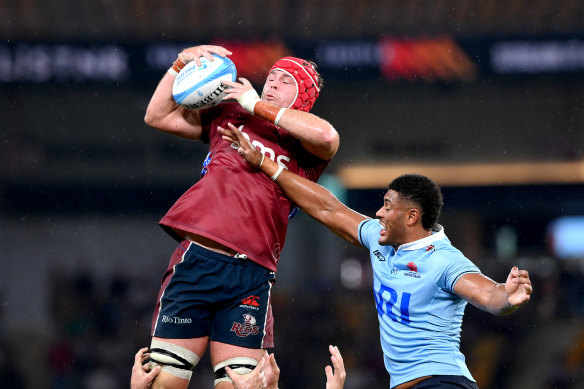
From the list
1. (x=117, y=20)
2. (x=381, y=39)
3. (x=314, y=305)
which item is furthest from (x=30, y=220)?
(x=381, y=39)

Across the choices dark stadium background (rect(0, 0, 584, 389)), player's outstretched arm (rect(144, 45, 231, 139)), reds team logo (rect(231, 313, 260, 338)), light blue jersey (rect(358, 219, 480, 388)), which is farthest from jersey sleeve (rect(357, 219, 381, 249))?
dark stadium background (rect(0, 0, 584, 389))

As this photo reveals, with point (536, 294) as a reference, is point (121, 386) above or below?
below

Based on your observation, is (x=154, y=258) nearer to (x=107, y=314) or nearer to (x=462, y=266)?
(x=107, y=314)

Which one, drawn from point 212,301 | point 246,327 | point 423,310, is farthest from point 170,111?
point 423,310

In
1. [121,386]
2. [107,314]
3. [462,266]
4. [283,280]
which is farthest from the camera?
[283,280]

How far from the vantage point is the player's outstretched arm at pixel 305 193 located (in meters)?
3.58

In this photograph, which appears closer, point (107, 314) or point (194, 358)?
point (194, 358)

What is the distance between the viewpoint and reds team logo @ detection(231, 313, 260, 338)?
344 centimetres

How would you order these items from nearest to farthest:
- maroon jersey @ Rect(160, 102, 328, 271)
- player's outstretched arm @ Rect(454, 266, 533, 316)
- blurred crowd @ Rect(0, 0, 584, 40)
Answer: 1. player's outstretched arm @ Rect(454, 266, 533, 316)
2. maroon jersey @ Rect(160, 102, 328, 271)
3. blurred crowd @ Rect(0, 0, 584, 40)

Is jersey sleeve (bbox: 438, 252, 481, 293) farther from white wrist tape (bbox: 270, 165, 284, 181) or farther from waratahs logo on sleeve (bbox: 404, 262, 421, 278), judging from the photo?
white wrist tape (bbox: 270, 165, 284, 181)

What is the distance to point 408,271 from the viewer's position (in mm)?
3605

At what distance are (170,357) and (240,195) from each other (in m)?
0.80

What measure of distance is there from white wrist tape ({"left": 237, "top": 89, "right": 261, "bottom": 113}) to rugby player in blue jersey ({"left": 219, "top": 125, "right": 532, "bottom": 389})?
0.40 ft

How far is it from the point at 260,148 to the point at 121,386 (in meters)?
7.21
